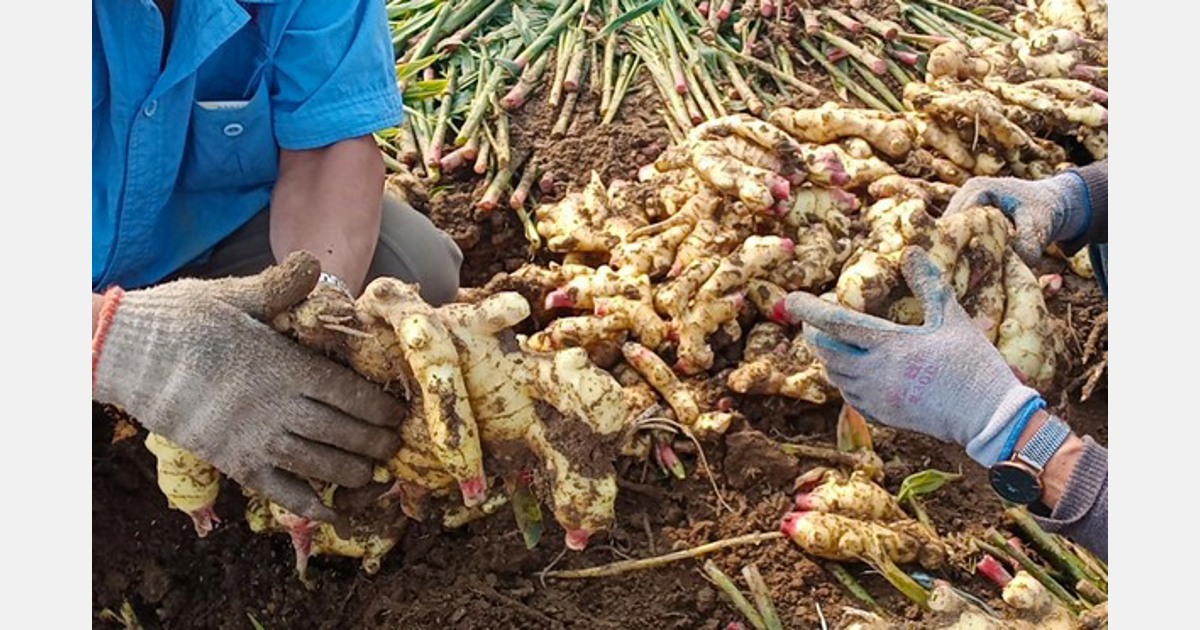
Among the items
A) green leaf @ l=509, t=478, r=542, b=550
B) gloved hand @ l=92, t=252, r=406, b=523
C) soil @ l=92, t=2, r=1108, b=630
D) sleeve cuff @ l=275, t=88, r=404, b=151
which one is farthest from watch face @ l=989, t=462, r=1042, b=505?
sleeve cuff @ l=275, t=88, r=404, b=151

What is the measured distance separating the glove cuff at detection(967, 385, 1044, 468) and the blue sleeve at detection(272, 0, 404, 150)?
1303 mm

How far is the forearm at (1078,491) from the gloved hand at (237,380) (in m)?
1.00

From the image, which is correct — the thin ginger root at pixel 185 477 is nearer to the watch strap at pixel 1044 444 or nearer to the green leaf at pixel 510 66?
the watch strap at pixel 1044 444

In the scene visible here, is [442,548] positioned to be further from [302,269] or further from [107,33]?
[107,33]

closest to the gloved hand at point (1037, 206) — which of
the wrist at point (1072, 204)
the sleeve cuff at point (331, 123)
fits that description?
the wrist at point (1072, 204)

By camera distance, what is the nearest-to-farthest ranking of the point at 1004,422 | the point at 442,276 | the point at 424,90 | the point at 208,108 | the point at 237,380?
1. the point at 237,380
2. the point at 1004,422
3. the point at 208,108
4. the point at 442,276
5. the point at 424,90

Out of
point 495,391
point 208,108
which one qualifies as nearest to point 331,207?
point 208,108

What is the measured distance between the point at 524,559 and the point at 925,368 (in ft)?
2.75

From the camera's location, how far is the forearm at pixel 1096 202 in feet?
8.25

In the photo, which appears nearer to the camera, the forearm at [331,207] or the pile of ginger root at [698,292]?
the pile of ginger root at [698,292]

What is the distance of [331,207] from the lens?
96.5 inches

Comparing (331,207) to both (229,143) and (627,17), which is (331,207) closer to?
(229,143)

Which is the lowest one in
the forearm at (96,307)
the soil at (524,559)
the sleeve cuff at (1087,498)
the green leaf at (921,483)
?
the soil at (524,559)

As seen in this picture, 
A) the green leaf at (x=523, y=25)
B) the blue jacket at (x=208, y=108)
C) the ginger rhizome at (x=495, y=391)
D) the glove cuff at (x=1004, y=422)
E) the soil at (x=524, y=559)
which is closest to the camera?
the ginger rhizome at (x=495, y=391)
